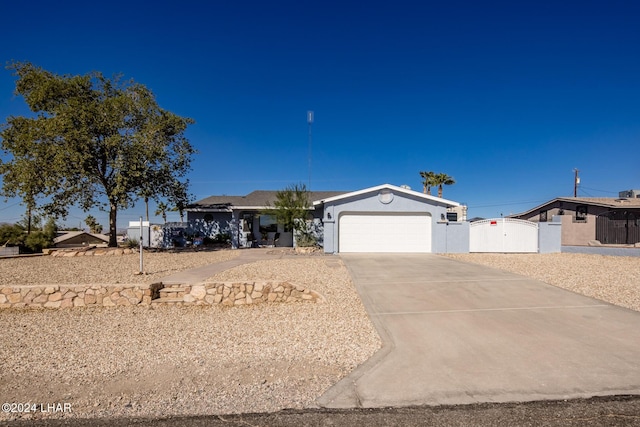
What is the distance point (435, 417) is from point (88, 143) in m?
19.1

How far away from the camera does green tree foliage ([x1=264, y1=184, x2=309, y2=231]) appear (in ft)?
63.5

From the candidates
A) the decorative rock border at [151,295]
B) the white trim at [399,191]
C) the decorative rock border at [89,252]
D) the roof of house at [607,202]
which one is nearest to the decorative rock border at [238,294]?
the decorative rock border at [151,295]

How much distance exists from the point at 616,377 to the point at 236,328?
5.55 metres

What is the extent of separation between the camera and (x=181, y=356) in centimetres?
520

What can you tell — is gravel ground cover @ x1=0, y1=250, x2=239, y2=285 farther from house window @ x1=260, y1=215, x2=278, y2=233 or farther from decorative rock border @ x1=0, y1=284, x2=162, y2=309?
house window @ x1=260, y1=215, x2=278, y2=233

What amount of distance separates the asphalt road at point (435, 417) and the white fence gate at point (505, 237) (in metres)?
15.7

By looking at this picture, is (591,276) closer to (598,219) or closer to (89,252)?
(598,219)

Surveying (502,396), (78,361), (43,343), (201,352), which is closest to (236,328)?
(201,352)

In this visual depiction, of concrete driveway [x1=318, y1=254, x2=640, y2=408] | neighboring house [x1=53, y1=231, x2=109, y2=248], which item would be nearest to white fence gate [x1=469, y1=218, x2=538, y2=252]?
concrete driveway [x1=318, y1=254, x2=640, y2=408]

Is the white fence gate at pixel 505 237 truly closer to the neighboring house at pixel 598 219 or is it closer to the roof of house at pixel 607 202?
the neighboring house at pixel 598 219

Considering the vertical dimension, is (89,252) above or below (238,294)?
above

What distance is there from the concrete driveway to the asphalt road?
0.56 ft

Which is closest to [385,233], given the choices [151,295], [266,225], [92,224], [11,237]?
[266,225]

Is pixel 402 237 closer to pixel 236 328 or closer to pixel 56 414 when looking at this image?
pixel 236 328
